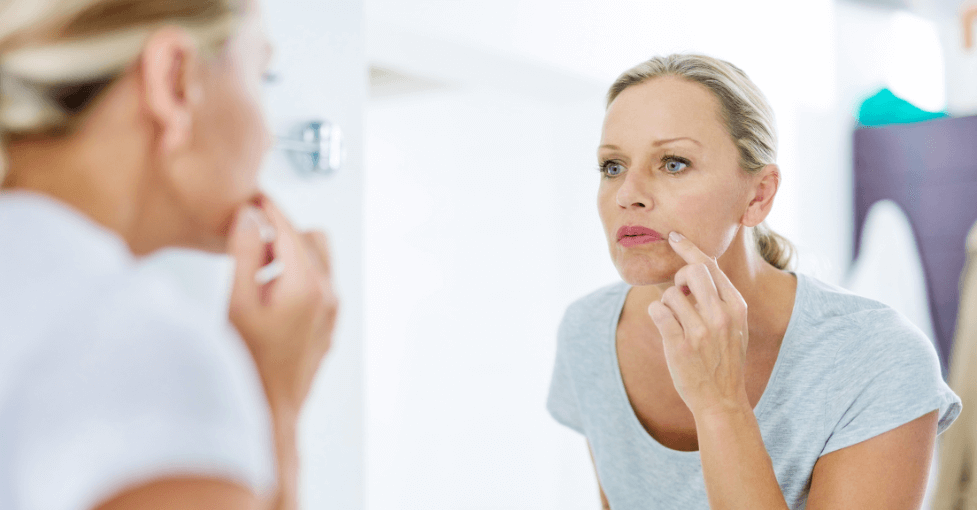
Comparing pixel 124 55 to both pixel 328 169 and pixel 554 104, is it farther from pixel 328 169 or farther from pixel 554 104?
pixel 554 104

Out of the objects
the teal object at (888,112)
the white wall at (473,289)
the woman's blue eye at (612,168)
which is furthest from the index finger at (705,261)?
the teal object at (888,112)

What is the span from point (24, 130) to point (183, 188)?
0.10 meters

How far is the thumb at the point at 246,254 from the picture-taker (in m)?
0.59

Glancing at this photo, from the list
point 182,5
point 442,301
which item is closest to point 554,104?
point 442,301

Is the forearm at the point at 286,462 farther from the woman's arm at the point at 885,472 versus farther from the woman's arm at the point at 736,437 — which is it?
the woman's arm at the point at 885,472

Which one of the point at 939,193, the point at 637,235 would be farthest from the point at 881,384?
the point at 939,193

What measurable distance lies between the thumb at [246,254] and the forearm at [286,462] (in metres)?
0.10

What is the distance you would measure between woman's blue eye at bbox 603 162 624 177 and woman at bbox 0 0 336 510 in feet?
1.53

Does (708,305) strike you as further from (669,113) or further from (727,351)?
(669,113)

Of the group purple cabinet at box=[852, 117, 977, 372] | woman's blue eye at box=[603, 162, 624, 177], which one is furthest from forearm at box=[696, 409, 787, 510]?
purple cabinet at box=[852, 117, 977, 372]

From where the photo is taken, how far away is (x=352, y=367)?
0.82 m

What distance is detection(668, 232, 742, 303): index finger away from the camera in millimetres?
835

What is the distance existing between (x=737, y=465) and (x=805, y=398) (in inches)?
Result: 6.2

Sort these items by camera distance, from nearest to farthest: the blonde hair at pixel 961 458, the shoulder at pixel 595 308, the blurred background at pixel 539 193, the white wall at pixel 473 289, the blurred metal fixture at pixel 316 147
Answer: the blurred metal fixture at pixel 316 147 → the shoulder at pixel 595 308 → the blurred background at pixel 539 193 → the blonde hair at pixel 961 458 → the white wall at pixel 473 289
